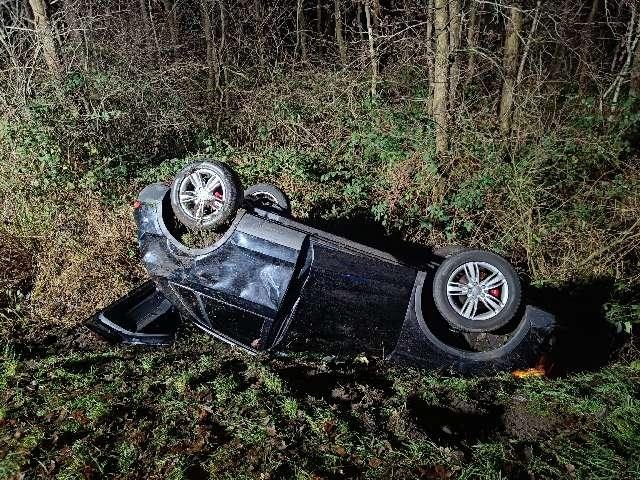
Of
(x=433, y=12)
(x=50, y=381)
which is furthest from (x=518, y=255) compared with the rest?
(x=50, y=381)

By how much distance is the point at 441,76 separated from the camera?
7527mm

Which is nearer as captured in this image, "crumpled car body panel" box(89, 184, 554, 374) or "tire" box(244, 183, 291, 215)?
"crumpled car body panel" box(89, 184, 554, 374)

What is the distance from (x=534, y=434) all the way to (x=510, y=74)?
19.7 feet

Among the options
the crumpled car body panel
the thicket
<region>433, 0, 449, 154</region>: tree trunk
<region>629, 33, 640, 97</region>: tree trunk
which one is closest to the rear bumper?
the crumpled car body panel

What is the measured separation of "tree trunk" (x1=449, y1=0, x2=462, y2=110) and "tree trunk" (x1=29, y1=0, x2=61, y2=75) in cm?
588

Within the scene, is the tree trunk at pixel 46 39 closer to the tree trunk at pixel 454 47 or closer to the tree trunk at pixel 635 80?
the tree trunk at pixel 454 47

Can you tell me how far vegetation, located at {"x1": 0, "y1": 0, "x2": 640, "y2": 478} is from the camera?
3.51 meters

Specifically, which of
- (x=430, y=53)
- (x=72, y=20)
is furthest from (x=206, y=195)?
(x=72, y=20)

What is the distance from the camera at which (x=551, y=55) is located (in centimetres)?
859

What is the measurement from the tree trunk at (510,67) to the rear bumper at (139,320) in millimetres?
5744

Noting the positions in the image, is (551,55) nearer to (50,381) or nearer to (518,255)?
(518,255)

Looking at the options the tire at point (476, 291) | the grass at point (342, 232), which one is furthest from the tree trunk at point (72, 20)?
the tire at point (476, 291)

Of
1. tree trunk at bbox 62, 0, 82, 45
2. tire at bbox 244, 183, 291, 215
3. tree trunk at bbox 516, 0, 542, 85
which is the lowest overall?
tire at bbox 244, 183, 291, 215

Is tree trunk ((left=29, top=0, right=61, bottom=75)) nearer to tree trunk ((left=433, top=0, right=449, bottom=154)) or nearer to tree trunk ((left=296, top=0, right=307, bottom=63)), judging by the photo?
tree trunk ((left=296, top=0, right=307, bottom=63))
